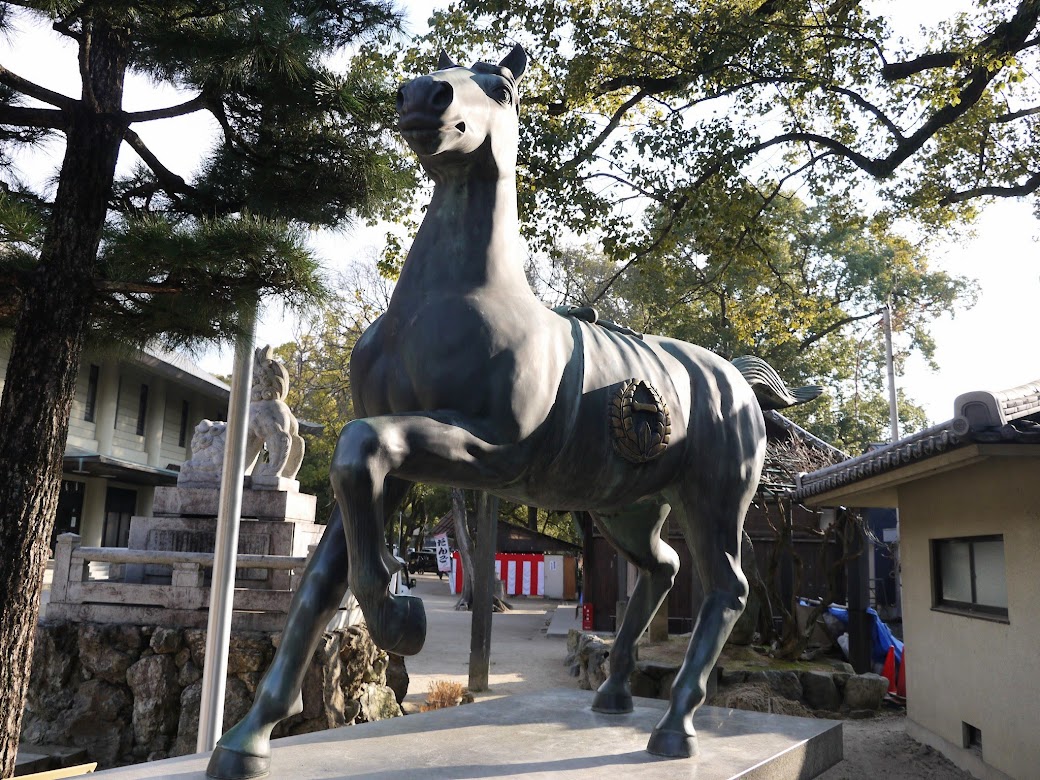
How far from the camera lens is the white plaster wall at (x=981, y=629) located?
7.15 metres

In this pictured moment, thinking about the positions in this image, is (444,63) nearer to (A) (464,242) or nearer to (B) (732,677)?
(A) (464,242)

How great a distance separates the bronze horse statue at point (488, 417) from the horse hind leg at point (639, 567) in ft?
0.90

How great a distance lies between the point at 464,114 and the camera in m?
2.47

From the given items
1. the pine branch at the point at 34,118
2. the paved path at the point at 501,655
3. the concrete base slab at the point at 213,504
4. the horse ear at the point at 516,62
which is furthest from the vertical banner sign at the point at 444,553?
the horse ear at the point at 516,62

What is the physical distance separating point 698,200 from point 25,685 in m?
8.46

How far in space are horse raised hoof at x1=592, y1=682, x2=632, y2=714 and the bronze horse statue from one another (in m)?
0.66

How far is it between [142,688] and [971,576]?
8692 millimetres

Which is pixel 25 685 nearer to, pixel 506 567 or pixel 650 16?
pixel 650 16

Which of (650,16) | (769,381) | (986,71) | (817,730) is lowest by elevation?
(817,730)

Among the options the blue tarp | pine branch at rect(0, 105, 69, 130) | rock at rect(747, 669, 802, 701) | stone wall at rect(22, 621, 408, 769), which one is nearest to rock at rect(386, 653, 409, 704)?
stone wall at rect(22, 621, 408, 769)

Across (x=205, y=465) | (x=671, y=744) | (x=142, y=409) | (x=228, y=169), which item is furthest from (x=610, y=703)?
(x=142, y=409)

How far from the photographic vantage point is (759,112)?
11.2 meters

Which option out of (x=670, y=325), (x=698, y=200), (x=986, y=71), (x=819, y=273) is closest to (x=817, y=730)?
(x=698, y=200)

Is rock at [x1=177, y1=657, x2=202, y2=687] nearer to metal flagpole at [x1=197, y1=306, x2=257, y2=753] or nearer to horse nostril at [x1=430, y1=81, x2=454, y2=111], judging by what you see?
metal flagpole at [x1=197, y1=306, x2=257, y2=753]
